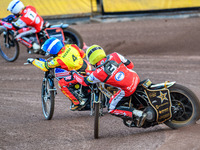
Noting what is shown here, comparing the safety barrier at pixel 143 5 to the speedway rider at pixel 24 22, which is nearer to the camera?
the speedway rider at pixel 24 22

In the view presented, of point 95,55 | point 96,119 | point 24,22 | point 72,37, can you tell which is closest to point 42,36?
point 24,22

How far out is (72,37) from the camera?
11.5m

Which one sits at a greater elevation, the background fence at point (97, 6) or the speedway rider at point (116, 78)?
the background fence at point (97, 6)

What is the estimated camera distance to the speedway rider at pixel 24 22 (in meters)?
10.9

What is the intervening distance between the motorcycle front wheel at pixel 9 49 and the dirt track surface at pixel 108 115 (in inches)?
8.5

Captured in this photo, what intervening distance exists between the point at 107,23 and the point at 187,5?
10.5ft

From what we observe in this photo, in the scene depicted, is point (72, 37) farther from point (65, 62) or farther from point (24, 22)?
point (65, 62)

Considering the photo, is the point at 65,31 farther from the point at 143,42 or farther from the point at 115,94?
the point at 115,94

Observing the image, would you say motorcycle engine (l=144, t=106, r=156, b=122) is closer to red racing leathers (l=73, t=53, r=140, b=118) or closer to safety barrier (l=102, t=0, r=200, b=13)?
red racing leathers (l=73, t=53, r=140, b=118)

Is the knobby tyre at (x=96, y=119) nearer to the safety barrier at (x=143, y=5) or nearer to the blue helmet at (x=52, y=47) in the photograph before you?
the blue helmet at (x=52, y=47)

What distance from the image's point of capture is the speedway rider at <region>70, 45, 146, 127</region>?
18.4 ft

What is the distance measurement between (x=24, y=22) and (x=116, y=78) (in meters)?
6.25

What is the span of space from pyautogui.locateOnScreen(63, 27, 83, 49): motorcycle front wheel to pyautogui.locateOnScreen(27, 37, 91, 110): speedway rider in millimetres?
4130

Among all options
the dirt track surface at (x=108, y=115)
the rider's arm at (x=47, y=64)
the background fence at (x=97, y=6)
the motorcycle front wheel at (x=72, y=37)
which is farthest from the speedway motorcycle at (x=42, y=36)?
the rider's arm at (x=47, y=64)
